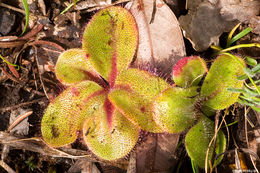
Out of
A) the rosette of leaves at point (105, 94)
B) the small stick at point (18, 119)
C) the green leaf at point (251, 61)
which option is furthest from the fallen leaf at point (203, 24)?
the small stick at point (18, 119)

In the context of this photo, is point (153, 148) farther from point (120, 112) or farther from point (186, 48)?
point (186, 48)

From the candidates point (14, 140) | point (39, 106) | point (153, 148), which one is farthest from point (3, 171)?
point (153, 148)

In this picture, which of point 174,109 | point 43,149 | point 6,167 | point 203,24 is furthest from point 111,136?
point 203,24

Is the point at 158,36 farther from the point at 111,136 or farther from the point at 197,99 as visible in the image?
the point at 111,136

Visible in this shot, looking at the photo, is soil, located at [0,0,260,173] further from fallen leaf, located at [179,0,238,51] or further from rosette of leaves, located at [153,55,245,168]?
rosette of leaves, located at [153,55,245,168]

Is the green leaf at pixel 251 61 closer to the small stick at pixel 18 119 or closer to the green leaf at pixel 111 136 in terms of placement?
the green leaf at pixel 111 136

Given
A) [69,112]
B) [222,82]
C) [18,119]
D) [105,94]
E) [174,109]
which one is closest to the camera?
[174,109]
